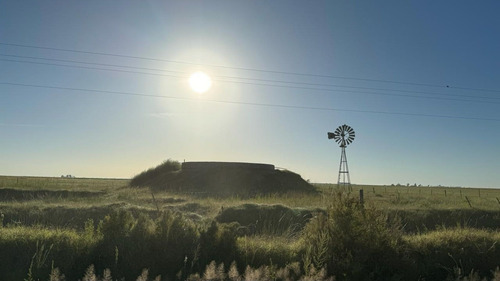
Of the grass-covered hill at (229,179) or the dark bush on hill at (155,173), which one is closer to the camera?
the grass-covered hill at (229,179)

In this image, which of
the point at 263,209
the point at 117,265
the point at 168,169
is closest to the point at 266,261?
the point at 117,265

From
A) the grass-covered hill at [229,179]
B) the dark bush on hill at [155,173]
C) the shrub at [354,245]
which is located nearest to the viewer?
the shrub at [354,245]

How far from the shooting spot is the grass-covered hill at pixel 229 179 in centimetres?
4416

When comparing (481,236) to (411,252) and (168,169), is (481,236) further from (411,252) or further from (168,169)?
(168,169)

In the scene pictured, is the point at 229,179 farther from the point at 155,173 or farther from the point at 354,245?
the point at 354,245

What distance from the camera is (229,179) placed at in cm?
4609

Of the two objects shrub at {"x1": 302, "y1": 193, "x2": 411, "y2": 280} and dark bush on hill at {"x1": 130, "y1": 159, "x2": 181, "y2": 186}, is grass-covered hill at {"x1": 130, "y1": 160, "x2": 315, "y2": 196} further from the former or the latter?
shrub at {"x1": 302, "y1": 193, "x2": 411, "y2": 280}

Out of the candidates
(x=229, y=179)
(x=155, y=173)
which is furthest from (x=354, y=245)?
(x=155, y=173)

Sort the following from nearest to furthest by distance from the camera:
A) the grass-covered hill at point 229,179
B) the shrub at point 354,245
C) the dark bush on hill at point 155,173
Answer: the shrub at point 354,245
the grass-covered hill at point 229,179
the dark bush on hill at point 155,173

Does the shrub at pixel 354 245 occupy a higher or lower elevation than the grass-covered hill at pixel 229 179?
lower

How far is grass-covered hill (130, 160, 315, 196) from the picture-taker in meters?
44.2

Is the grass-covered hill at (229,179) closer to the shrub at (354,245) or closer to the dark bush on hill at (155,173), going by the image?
the dark bush on hill at (155,173)

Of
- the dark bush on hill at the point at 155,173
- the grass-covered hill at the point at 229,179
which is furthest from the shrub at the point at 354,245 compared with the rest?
the dark bush on hill at the point at 155,173

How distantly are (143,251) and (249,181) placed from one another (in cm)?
3620
